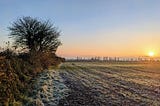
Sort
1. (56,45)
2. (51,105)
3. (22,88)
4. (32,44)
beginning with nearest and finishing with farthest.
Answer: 1. (51,105)
2. (22,88)
3. (32,44)
4. (56,45)

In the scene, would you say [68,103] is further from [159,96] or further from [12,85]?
[159,96]

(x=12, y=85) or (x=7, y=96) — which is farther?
(x=12, y=85)

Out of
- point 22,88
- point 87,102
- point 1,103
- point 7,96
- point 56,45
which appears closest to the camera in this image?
point 1,103

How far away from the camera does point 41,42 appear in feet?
269

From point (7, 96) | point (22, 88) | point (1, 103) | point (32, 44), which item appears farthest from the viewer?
point (32, 44)

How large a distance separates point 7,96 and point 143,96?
918 cm

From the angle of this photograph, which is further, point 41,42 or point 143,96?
point 41,42

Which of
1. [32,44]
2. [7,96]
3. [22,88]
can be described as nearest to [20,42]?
[32,44]

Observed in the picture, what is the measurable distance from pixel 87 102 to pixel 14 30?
6602 centimetres

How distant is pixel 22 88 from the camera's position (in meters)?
21.0

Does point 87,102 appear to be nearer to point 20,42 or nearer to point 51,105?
point 51,105

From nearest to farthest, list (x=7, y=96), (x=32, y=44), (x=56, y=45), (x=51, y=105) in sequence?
(x=7, y=96), (x=51, y=105), (x=32, y=44), (x=56, y=45)

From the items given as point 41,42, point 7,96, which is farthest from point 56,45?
point 7,96

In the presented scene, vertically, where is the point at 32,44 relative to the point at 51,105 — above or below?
above
